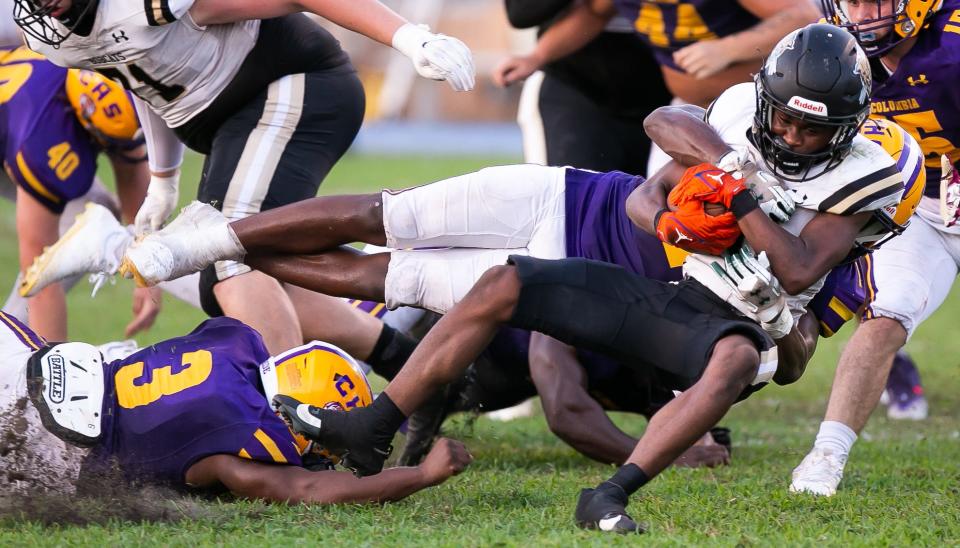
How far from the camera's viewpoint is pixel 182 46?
428cm

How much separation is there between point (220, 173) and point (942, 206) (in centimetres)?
254

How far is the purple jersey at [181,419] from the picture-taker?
347 centimetres

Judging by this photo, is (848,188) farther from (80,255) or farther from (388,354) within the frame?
(80,255)

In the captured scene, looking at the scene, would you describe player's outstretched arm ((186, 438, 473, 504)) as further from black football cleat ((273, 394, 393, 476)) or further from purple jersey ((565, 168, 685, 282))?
purple jersey ((565, 168, 685, 282))

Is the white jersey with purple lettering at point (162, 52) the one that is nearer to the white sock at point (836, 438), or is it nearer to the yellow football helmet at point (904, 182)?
the yellow football helmet at point (904, 182)

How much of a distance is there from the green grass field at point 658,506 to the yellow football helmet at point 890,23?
1.48 meters

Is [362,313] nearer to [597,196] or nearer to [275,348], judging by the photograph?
[275,348]

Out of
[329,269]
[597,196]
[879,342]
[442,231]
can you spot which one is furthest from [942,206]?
[329,269]

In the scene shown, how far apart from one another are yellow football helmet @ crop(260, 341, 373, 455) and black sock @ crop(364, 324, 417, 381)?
96cm

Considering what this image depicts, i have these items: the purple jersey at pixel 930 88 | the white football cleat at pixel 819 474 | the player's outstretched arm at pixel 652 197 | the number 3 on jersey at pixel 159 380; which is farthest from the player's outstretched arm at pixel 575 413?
the purple jersey at pixel 930 88

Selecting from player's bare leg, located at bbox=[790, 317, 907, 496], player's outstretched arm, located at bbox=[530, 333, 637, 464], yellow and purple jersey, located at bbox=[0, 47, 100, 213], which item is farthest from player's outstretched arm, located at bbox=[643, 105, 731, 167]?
yellow and purple jersey, located at bbox=[0, 47, 100, 213]

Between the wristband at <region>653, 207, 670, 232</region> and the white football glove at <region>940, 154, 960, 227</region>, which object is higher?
the wristband at <region>653, 207, 670, 232</region>

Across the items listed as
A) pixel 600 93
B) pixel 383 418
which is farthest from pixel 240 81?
pixel 600 93

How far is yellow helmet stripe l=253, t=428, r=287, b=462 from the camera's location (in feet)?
11.4
